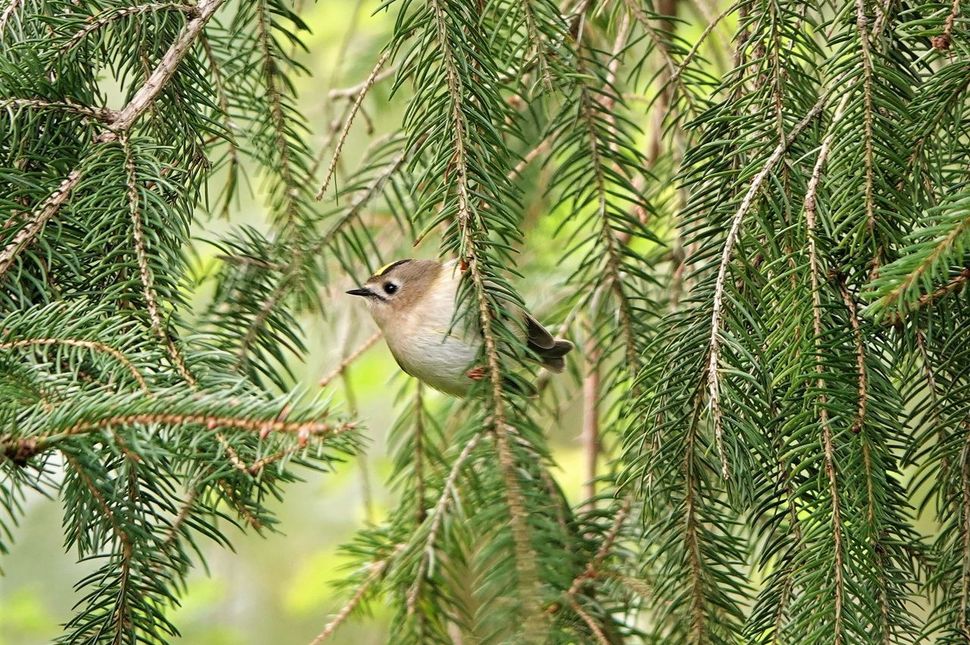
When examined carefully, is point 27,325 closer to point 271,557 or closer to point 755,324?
point 755,324

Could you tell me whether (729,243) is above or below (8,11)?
below

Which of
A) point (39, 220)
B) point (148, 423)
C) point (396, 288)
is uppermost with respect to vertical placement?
point (396, 288)

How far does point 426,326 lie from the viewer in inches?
89.8

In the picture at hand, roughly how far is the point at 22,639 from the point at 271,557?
61.2 inches

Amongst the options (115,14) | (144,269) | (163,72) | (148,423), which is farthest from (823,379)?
(115,14)

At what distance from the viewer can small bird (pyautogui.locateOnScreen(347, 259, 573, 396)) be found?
212cm

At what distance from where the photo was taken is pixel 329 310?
126 inches

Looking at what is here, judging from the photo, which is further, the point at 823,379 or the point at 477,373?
the point at 477,373

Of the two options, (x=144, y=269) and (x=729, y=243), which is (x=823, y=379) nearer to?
(x=729, y=243)

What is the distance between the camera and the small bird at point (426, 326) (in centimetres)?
212

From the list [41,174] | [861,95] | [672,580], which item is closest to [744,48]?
[861,95]

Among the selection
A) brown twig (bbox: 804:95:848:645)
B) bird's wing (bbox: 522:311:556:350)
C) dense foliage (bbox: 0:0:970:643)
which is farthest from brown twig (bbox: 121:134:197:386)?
bird's wing (bbox: 522:311:556:350)

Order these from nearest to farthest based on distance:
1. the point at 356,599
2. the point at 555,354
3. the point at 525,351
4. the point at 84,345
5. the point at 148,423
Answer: the point at 148,423 < the point at 84,345 < the point at 525,351 < the point at 356,599 < the point at 555,354

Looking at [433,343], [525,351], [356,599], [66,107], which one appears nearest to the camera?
[525,351]
